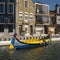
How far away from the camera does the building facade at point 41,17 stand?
80750 millimetres

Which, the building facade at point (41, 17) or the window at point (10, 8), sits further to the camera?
the building facade at point (41, 17)

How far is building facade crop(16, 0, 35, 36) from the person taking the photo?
7369 cm

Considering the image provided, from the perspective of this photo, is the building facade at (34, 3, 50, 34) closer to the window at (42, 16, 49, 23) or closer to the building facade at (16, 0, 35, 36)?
the window at (42, 16, 49, 23)

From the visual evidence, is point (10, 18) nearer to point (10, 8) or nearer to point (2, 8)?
point (10, 8)

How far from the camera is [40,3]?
3255 inches

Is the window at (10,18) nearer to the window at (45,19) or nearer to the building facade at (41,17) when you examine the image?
the building facade at (41,17)

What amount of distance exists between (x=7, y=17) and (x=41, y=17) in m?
13.9

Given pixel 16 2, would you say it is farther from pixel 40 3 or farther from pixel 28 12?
pixel 40 3

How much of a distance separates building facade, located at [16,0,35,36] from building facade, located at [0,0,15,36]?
4.47ft

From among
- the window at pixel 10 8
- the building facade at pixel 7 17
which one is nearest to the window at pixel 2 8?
the building facade at pixel 7 17

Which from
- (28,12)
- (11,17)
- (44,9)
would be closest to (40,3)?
(44,9)

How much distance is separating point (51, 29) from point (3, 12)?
20.3 metres

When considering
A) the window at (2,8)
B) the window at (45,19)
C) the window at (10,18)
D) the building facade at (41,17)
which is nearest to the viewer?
the window at (2,8)

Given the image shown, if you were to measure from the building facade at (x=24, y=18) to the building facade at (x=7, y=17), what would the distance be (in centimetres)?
136
